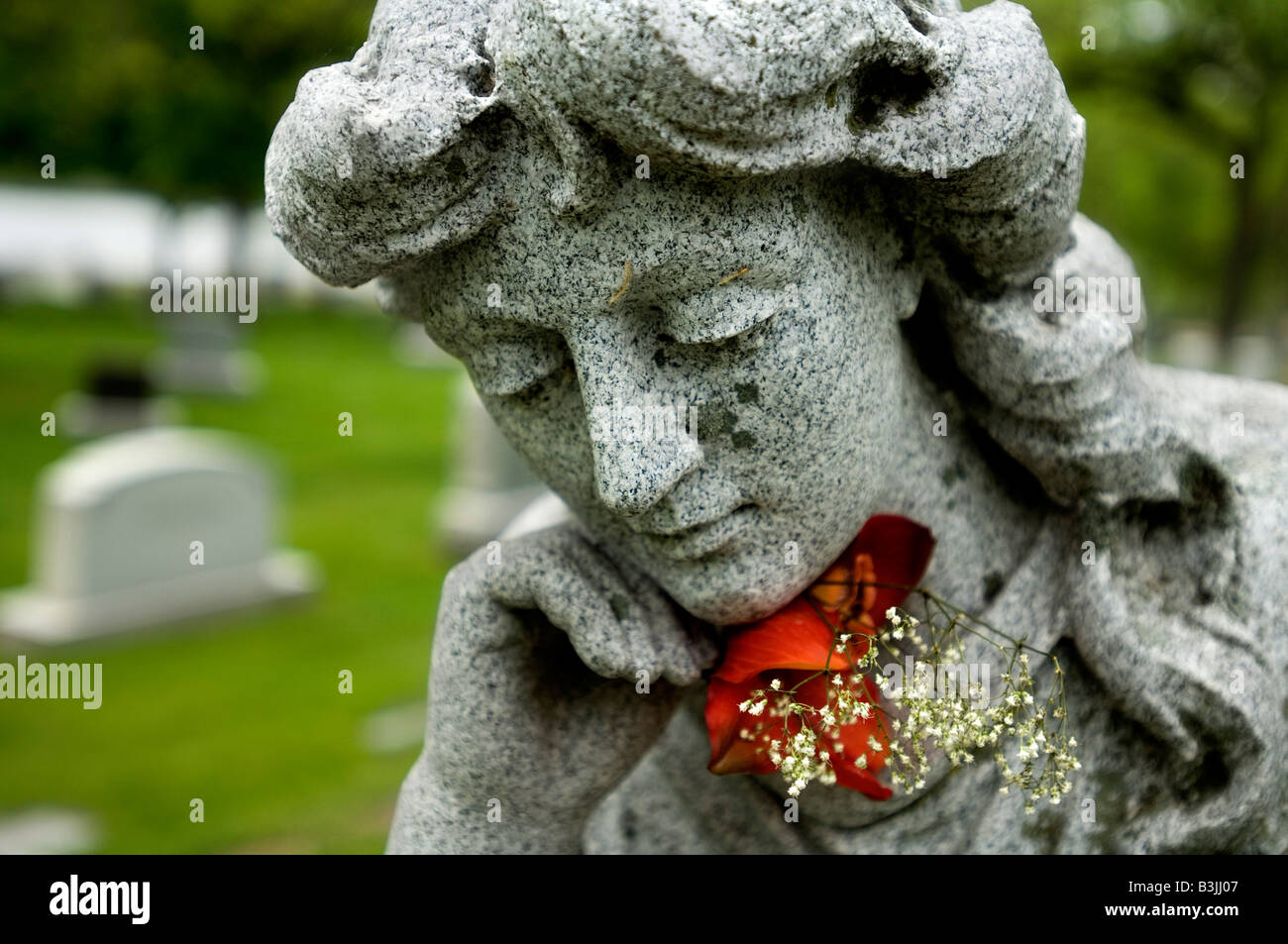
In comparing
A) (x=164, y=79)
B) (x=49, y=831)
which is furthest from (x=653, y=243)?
(x=164, y=79)

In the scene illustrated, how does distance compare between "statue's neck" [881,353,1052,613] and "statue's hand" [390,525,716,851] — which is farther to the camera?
"statue's neck" [881,353,1052,613]

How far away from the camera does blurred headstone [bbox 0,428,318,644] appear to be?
21.2ft

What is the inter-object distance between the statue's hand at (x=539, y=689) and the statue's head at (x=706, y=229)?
0.30ft

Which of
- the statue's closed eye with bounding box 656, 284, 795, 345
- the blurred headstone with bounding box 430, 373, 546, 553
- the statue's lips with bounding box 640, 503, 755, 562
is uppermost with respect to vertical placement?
the statue's closed eye with bounding box 656, 284, 795, 345

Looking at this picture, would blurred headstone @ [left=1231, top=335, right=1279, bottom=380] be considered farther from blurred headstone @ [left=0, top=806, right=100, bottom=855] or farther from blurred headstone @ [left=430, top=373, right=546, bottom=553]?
blurred headstone @ [left=0, top=806, right=100, bottom=855]

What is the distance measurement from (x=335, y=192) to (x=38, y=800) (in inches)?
180

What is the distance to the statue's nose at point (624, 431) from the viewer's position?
155 cm

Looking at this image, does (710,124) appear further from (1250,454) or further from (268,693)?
(268,693)

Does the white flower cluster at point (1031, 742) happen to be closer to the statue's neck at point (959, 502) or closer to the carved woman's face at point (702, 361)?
the statue's neck at point (959, 502)

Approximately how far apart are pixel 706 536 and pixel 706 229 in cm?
43

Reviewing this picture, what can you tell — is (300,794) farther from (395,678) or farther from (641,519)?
(641,519)

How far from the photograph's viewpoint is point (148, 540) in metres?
6.69

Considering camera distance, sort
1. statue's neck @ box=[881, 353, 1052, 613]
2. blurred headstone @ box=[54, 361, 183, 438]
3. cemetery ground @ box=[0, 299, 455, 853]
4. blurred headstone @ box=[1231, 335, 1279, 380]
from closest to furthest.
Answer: statue's neck @ box=[881, 353, 1052, 613] → cemetery ground @ box=[0, 299, 455, 853] → blurred headstone @ box=[54, 361, 183, 438] → blurred headstone @ box=[1231, 335, 1279, 380]

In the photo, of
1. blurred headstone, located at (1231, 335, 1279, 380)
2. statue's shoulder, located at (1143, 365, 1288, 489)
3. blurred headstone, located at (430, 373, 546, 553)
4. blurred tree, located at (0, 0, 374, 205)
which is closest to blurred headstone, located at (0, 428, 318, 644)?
blurred headstone, located at (430, 373, 546, 553)
